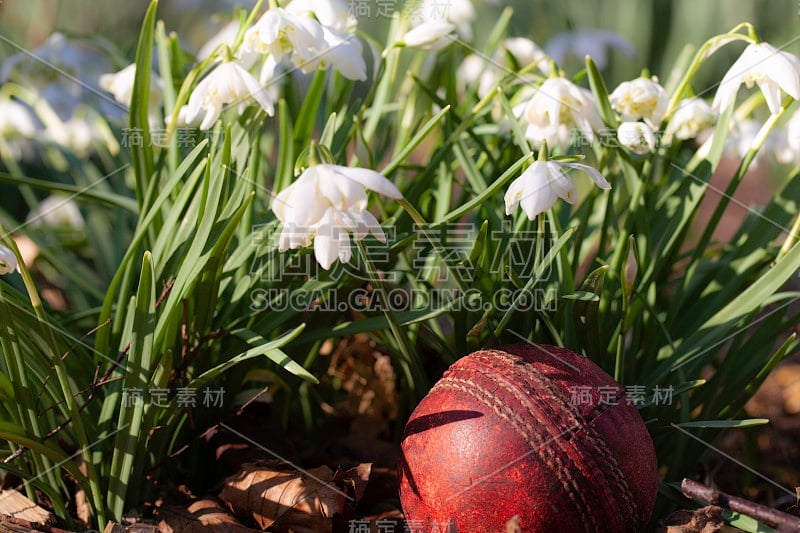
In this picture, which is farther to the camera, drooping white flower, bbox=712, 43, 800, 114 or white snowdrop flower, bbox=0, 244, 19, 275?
drooping white flower, bbox=712, 43, 800, 114

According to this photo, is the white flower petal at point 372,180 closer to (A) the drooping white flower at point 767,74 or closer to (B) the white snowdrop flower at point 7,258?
(B) the white snowdrop flower at point 7,258

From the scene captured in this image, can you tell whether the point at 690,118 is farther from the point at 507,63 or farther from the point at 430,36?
the point at 430,36

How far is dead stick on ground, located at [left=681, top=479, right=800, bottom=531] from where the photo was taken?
98 cm

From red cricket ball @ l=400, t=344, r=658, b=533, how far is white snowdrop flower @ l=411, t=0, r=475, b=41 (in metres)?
1.13

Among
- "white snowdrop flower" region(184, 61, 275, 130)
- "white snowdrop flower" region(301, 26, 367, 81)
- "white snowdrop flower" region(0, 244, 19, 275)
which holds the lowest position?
"white snowdrop flower" region(0, 244, 19, 275)

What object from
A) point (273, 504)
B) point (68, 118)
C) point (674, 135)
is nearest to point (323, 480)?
point (273, 504)

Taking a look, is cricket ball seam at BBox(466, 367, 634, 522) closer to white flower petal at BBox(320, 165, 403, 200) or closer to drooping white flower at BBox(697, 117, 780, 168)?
white flower petal at BBox(320, 165, 403, 200)

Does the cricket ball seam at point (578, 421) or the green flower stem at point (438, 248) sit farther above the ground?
the green flower stem at point (438, 248)

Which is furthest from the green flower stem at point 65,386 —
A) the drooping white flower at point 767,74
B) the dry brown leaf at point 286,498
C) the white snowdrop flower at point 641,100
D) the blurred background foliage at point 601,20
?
the blurred background foliage at point 601,20

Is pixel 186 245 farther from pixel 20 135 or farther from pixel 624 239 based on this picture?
pixel 20 135

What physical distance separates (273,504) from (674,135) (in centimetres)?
115

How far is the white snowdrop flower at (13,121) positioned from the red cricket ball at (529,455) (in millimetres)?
1871

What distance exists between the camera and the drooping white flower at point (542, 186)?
1000mm

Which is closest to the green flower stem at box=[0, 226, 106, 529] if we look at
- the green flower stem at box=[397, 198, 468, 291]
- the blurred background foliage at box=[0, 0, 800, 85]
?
the green flower stem at box=[397, 198, 468, 291]
